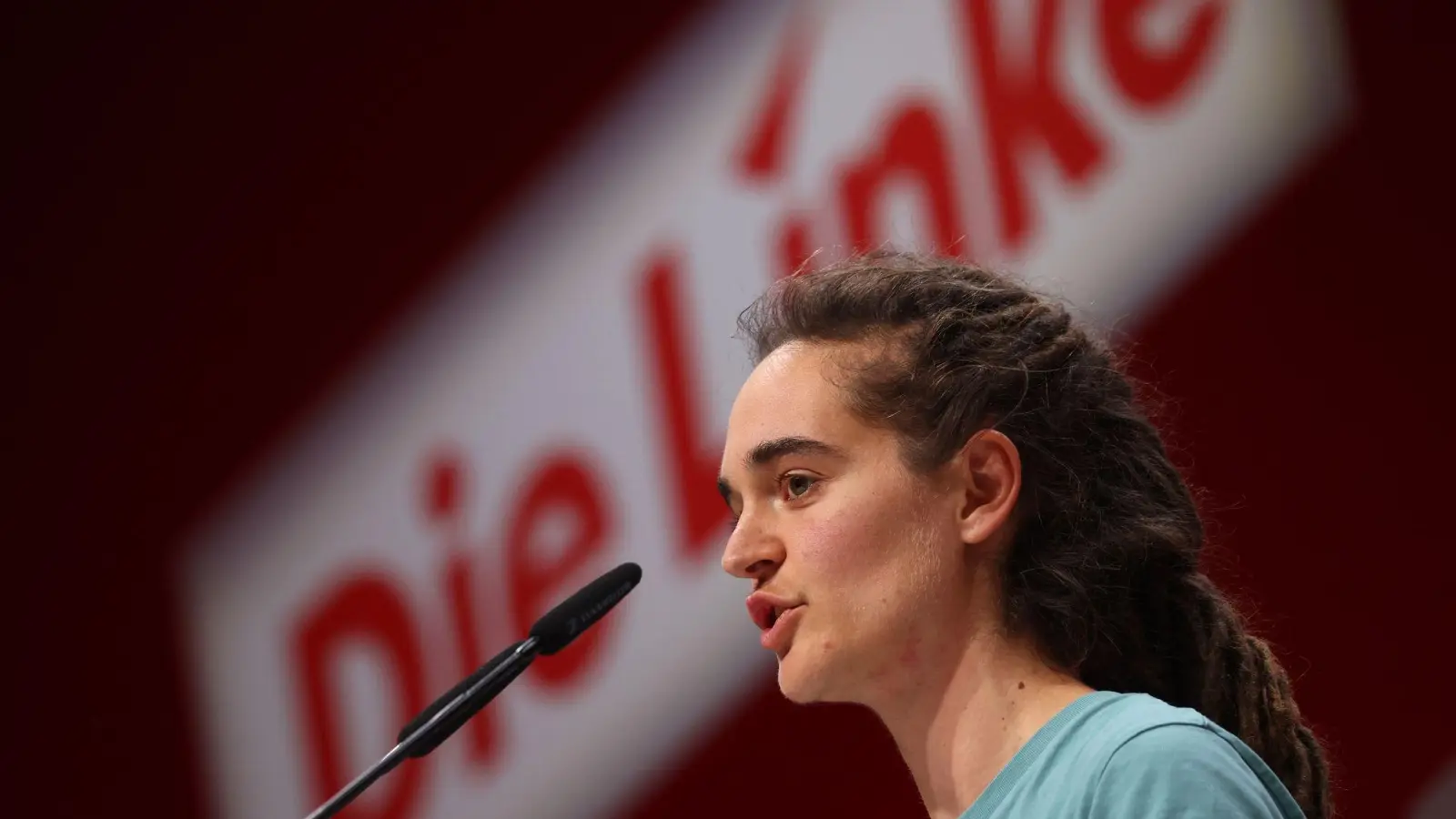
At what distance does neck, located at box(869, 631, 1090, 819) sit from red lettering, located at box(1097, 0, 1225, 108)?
3.62 feet

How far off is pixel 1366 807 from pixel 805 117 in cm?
125

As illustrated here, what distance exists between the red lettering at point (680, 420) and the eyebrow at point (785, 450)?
911 mm

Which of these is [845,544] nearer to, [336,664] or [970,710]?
[970,710]

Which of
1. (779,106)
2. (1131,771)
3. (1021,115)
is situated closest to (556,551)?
(779,106)

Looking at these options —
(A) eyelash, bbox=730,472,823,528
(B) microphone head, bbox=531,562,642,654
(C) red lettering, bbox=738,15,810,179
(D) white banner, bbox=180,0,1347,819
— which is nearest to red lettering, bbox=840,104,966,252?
(D) white banner, bbox=180,0,1347,819

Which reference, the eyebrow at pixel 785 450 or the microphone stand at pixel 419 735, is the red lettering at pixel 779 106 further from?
the microphone stand at pixel 419 735

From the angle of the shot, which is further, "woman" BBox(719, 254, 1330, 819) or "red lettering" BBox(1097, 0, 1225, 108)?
"red lettering" BBox(1097, 0, 1225, 108)

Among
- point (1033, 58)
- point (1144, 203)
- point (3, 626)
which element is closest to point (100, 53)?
point (3, 626)

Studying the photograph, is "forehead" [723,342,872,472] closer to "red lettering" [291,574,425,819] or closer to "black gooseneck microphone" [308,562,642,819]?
"black gooseneck microphone" [308,562,642,819]

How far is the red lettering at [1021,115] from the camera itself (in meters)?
2.33

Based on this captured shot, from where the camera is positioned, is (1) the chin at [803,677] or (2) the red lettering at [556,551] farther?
(2) the red lettering at [556,551]

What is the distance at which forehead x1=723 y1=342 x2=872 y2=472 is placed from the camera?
4.85ft

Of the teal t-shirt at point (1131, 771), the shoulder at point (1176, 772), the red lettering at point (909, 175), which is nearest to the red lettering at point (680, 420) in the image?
the red lettering at point (909, 175)

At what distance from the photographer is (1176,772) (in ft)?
3.99
